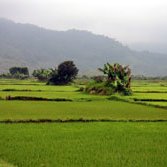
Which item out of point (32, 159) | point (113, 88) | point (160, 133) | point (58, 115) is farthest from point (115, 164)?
point (113, 88)

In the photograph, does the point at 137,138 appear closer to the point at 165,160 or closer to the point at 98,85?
the point at 165,160

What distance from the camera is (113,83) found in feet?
129

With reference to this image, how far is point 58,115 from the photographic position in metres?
21.0

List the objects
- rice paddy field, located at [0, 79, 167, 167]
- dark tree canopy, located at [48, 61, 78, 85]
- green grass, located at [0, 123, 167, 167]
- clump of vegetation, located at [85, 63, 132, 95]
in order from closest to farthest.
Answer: green grass, located at [0, 123, 167, 167]
rice paddy field, located at [0, 79, 167, 167]
clump of vegetation, located at [85, 63, 132, 95]
dark tree canopy, located at [48, 61, 78, 85]

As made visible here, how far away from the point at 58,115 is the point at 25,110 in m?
2.61

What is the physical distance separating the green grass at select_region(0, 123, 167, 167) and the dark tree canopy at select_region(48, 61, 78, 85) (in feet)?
140

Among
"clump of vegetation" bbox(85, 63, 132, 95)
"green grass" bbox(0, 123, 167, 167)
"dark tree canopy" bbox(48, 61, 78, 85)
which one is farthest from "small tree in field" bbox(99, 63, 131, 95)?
"green grass" bbox(0, 123, 167, 167)

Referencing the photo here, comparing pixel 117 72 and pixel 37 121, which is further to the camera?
pixel 117 72

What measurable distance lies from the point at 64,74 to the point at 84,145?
48.3m

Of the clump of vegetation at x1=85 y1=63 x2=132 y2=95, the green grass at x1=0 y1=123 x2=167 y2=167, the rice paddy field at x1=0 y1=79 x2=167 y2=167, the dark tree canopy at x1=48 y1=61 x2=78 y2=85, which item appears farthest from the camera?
the dark tree canopy at x1=48 y1=61 x2=78 y2=85

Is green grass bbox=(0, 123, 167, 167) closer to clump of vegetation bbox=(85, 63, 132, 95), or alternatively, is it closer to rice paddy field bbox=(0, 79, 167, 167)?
rice paddy field bbox=(0, 79, 167, 167)

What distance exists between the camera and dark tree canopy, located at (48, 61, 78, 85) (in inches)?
2396

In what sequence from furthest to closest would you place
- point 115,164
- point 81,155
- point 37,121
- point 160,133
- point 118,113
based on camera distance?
point 118,113 < point 37,121 < point 160,133 < point 81,155 < point 115,164

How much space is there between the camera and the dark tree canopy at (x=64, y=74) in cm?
6086
